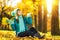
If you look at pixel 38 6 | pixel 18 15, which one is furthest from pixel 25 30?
pixel 38 6

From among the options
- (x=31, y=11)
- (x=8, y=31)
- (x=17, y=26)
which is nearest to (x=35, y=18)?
(x=31, y=11)

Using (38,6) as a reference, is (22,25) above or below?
below

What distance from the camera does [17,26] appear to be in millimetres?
2039

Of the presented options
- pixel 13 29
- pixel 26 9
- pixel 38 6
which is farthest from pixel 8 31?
pixel 38 6

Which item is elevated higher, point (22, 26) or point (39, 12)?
point (39, 12)

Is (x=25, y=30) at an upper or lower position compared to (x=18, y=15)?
lower

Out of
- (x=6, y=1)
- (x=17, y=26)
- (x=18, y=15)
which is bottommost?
(x=17, y=26)

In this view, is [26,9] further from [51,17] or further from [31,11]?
[51,17]

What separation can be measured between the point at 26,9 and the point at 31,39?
36cm

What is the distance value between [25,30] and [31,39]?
0.42ft

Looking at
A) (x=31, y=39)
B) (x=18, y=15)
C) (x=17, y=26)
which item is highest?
(x=18, y=15)

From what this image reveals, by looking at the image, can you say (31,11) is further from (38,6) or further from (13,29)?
(13,29)

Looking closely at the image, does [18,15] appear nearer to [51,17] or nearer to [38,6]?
[38,6]

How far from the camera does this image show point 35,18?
79.3 inches
